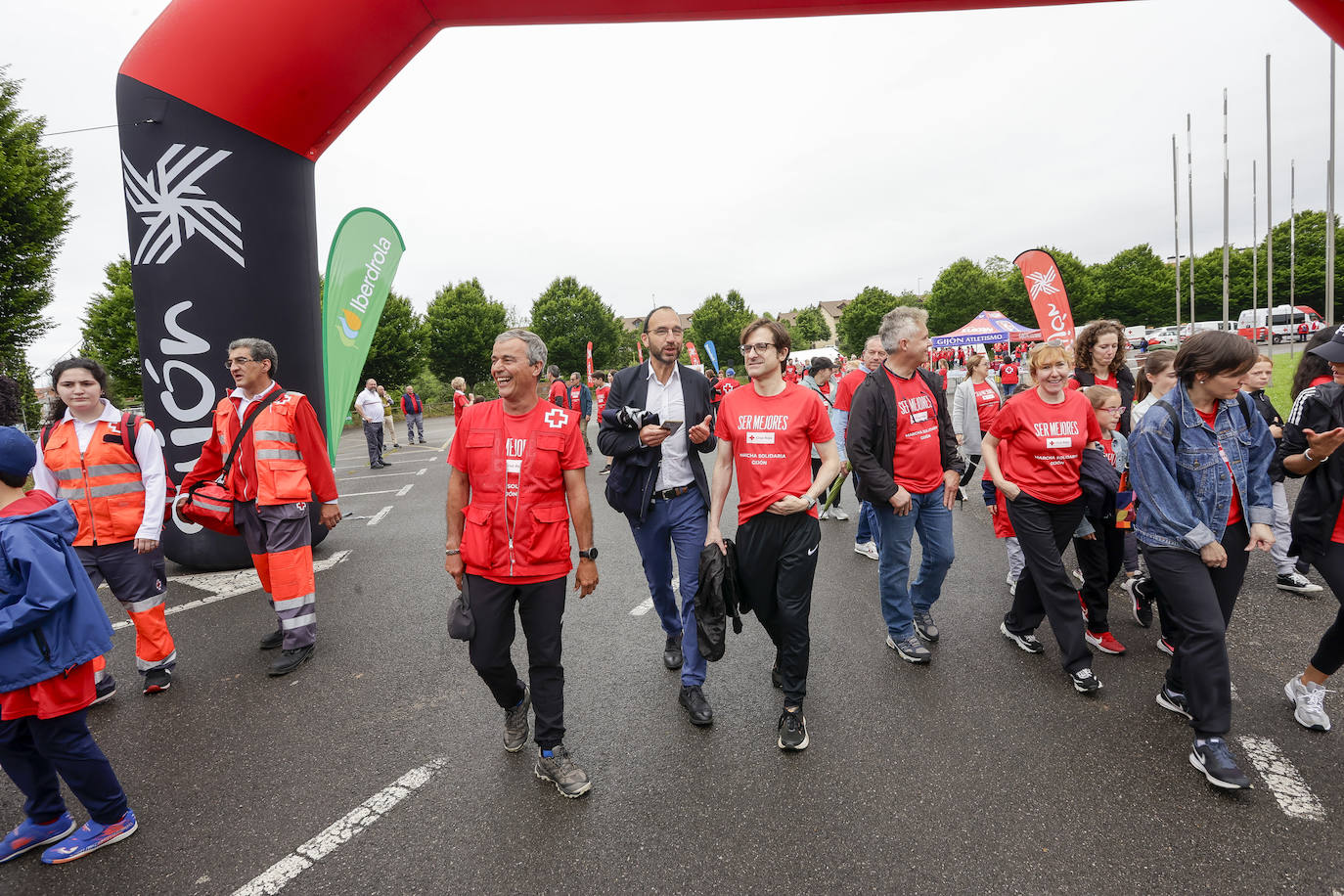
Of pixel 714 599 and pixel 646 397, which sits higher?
pixel 646 397

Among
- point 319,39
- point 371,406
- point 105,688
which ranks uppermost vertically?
point 319,39

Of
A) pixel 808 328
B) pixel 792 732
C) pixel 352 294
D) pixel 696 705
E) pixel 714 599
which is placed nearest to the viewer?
pixel 792 732

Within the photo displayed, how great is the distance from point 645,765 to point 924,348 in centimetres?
273

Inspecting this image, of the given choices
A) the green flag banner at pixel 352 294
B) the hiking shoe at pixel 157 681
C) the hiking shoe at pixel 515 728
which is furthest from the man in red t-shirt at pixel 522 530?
the green flag banner at pixel 352 294

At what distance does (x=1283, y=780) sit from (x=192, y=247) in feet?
26.3

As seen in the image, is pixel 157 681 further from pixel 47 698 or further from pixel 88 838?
pixel 47 698

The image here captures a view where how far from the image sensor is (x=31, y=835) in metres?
2.55

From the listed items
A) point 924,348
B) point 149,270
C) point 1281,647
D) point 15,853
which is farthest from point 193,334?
point 1281,647

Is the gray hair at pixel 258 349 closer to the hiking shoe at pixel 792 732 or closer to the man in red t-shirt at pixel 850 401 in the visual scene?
the hiking shoe at pixel 792 732

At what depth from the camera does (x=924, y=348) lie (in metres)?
3.83

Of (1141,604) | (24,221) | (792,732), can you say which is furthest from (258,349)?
(24,221)

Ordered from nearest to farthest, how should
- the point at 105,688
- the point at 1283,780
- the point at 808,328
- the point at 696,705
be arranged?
the point at 1283,780 < the point at 696,705 < the point at 105,688 < the point at 808,328

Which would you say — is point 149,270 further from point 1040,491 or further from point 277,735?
point 1040,491

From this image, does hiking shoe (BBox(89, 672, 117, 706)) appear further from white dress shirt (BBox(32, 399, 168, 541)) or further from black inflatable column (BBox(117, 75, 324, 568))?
black inflatable column (BBox(117, 75, 324, 568))
